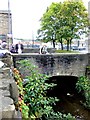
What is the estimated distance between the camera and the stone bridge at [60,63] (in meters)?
13.1

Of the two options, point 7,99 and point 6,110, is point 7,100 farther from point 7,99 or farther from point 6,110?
point 6,110

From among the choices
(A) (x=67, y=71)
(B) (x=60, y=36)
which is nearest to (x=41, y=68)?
(A) (x=67, y=71)

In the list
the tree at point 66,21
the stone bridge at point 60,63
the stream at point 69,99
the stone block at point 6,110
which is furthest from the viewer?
the tree at point 66,21

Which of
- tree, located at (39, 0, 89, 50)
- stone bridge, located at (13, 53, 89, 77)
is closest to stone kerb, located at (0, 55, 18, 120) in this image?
stone bridge, located at (13, 53, 89, 77)

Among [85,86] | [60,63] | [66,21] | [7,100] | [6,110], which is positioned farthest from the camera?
[66,21]

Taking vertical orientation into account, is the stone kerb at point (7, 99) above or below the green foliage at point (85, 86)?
above

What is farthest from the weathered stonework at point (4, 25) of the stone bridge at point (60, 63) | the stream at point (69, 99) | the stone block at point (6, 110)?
the stone block at point (6, 110)

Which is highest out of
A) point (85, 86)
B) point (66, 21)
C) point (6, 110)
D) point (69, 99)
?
point (66, 21)

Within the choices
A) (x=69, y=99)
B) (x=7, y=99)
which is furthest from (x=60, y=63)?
(x=7, y=99)

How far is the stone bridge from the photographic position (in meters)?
13.1

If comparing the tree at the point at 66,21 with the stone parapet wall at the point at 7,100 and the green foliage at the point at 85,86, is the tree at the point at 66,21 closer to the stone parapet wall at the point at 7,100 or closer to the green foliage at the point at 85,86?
the green foliage at the point at 85,86

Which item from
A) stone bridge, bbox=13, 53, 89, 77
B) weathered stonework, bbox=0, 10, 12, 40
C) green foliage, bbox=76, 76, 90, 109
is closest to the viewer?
stone bridge, bbox=13, 53, 89, 77

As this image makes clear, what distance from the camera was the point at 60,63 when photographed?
44.3 feet

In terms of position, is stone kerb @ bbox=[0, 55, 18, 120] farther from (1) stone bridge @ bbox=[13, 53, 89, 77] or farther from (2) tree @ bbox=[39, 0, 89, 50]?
(2) tree @ bbox=[39, 0, 89, 50]
